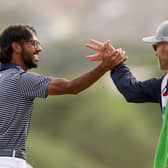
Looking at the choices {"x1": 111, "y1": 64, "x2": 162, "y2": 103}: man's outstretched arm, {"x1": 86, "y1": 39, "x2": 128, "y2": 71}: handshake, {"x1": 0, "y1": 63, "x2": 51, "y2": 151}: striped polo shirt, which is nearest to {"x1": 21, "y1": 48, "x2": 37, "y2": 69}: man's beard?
{"x1": 0, "y1": 63, "x2": 51, "y2": 151}: striped polo shirt

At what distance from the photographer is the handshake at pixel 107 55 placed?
3184 mm

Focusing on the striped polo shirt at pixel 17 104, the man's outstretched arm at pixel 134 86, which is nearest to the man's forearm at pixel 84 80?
the striped polo shirt at pixel 17 104

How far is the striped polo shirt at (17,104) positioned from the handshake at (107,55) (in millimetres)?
250

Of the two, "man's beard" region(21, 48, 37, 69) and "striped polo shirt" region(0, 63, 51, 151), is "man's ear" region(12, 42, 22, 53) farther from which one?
"striped polo shirt" region(0, 63, 51, 151)

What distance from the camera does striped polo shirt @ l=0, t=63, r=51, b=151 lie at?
307 centimetres

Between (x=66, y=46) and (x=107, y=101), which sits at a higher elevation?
(x=66, y=46)

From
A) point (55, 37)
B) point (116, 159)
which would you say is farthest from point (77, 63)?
point (116, 159)

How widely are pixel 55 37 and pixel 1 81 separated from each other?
6.86 m

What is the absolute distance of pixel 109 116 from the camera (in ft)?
36.5

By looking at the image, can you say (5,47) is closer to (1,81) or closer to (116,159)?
(1,81)

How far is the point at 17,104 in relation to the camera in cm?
308

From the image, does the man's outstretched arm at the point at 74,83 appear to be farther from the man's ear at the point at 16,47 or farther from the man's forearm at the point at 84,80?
the man's ear at the point at 16,47

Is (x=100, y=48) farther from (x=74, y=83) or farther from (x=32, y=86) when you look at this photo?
(x=32, y=86)

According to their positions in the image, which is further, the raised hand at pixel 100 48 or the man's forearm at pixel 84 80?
the raised hand at pixel 100 48
